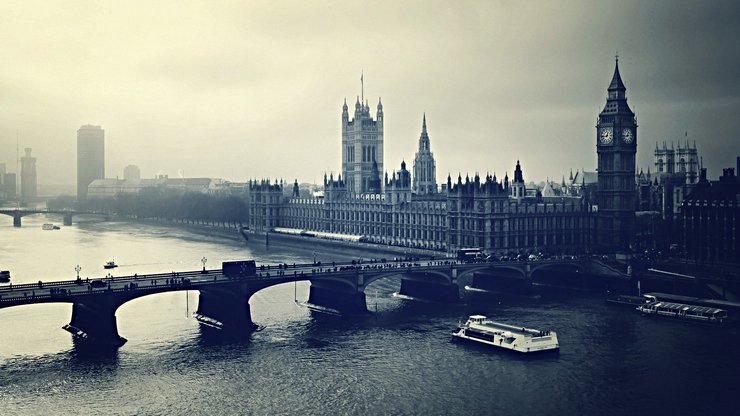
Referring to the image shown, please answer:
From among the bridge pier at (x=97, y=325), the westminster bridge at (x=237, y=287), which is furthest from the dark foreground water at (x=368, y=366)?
the westminster bridge at (x=237, y=287)

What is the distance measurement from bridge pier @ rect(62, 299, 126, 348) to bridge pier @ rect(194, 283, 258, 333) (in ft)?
30.8

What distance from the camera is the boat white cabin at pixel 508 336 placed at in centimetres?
6994

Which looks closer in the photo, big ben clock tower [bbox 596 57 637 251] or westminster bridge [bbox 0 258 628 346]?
westminster bridge [bbox 0 258 628 346]

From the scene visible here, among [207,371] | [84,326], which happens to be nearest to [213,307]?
[84,326]

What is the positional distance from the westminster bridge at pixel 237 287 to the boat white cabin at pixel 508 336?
50.1 feet

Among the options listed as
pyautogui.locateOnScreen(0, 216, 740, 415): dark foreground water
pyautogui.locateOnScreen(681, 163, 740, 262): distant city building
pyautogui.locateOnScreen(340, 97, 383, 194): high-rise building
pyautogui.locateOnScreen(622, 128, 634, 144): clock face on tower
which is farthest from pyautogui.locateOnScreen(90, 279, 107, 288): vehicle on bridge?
pyautogui.locateOnScreen(340, 97, 383, 194): high-rise building

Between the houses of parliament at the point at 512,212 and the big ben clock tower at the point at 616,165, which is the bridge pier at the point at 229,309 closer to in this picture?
the houses of parliament at the point at 512,212

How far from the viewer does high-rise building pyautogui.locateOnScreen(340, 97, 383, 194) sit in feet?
588

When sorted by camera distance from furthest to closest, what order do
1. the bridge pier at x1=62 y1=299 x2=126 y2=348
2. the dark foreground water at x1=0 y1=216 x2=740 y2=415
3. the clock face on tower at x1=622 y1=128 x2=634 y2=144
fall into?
1. the clock face on tower at x1=622 y1=128 x2=634 y2=144
2. the bridge pier at x1=62 y1=299 x2=126 y2=348
3. the dark foreground water at x1=0 y1=216 x2=740 y2=415

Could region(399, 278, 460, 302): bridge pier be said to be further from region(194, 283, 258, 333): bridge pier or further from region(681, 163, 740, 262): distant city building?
region(681, 163, 740, 262): distant city building

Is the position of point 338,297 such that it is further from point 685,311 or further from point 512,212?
point 512,212

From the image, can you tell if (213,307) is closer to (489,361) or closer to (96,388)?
(96,388)

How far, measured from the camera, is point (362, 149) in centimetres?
18012

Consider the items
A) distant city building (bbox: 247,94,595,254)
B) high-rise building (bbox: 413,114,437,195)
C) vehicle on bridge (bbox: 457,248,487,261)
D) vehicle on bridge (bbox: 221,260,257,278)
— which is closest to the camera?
vehicle on bridge (bbox: 221,260,257,278)
